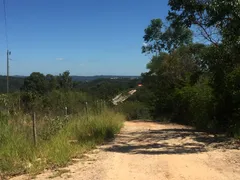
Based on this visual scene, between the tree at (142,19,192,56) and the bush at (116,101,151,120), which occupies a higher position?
the tree at (142,19,192,56)

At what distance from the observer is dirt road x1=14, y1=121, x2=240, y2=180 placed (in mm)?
7086

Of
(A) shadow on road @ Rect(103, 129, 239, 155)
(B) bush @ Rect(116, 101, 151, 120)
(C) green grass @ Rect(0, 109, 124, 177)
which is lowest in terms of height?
(B) bush @ Rect(116, 101, 151, 120)

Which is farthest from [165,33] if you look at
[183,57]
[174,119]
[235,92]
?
[235,92]

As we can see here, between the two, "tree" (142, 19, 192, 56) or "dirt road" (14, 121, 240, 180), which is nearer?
"dirt road" (14, 121, 240, 180)

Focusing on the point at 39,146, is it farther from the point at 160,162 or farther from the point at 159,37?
the point at 159,37

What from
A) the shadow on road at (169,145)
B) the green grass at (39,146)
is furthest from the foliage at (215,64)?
the green grass at (39,146)

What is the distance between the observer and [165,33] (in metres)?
42.8

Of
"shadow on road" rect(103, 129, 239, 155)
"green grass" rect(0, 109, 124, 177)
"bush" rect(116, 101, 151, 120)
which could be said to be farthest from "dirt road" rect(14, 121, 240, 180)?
"bush" rect(116, 101, 151, 120)

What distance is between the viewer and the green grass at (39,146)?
778cm

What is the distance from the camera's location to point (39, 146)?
882 cm

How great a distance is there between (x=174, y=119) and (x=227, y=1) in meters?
16.8

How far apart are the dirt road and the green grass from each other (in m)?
0.44

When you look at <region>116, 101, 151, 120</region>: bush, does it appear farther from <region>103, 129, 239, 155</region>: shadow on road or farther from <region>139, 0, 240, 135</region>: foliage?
<region>103, 129, 239, 155</region>: shadow on road

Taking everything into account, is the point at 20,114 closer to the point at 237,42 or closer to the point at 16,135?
the point at 16,135
